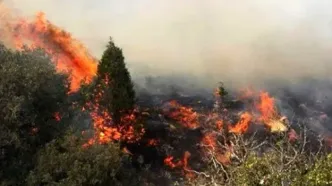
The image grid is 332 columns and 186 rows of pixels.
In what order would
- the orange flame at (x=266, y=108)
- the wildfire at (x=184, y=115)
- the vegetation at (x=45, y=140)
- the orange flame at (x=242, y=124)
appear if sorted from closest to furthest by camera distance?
the vegetation at (x=45, y=140) → the wildfire at (x=184, y=115) → the orange flame at (x=242, y=124) → the orange flame at (x=266, y=108)

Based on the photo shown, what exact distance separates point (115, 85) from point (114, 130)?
14.8 feet

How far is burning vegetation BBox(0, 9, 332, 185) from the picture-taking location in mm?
21203

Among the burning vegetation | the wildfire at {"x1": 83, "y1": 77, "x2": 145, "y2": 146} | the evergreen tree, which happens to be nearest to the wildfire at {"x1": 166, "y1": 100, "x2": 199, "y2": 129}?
the burning vegetation

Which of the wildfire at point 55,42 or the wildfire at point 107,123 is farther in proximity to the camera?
the wildfire at point 55,42

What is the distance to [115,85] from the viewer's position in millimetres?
47125

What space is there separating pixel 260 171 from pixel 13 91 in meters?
14.7

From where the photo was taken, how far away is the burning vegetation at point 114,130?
21.2m

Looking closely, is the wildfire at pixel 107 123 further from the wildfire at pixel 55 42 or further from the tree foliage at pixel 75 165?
the tree foliage at pixel 75 165

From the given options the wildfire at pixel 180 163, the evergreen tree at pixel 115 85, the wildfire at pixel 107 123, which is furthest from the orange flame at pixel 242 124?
the evergreen tree at pixel 115 85

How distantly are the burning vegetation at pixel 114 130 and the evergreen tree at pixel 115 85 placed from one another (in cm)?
10

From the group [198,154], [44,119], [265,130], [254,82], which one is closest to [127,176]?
[44,119]

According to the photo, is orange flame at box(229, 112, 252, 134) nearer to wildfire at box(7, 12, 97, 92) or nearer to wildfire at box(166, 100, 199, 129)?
wildfire at box(166, 100, 199, 129)

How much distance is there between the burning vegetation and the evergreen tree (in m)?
0.10

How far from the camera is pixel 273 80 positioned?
82.2 meters
